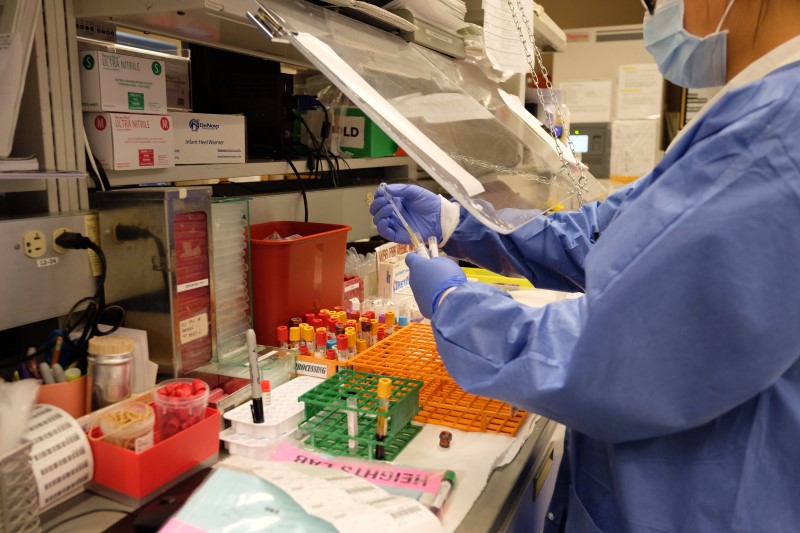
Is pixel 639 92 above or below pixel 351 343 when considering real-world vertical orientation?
above

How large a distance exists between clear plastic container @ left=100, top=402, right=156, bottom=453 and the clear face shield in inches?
22.9

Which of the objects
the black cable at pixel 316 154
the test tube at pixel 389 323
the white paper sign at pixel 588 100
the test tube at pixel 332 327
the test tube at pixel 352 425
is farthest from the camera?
the white paper sign at pixel 588 100

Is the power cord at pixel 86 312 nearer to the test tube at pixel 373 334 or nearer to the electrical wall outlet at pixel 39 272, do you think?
the electrical wall outlet at pixel 39 272

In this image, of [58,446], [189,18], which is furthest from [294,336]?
[189,18]

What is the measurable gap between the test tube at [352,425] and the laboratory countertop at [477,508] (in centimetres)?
20

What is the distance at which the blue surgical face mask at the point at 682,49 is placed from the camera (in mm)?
946

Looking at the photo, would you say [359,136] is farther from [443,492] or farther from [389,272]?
[443,492]

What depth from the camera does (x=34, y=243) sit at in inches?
44.1

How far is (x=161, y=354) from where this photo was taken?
4.09 ft

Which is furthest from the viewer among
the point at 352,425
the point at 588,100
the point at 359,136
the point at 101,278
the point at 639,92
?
the point at 588,100

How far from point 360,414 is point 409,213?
61cm

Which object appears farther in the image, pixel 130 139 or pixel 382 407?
pixel 130 139

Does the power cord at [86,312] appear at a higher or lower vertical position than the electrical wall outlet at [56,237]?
lower

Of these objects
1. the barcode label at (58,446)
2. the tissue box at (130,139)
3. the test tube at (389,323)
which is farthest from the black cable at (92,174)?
the test tube at (389,323)
